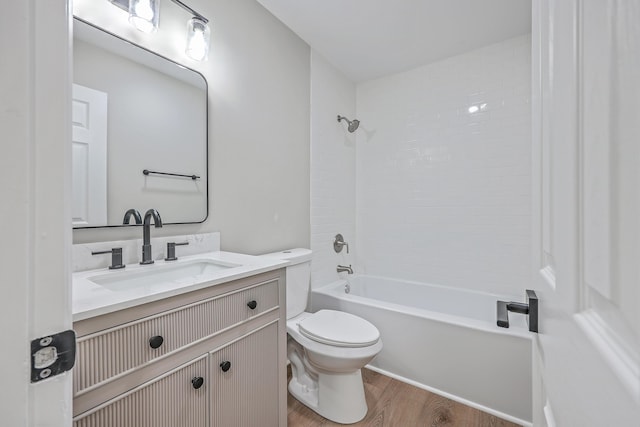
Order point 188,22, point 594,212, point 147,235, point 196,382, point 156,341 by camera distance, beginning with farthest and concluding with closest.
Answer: point 188,22
point 147,235
point 196,382
point 156,341
point 594,212

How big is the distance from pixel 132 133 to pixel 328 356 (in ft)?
4.81

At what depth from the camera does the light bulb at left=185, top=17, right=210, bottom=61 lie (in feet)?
4.88

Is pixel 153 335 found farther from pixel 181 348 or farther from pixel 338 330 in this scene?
pixel 338 330

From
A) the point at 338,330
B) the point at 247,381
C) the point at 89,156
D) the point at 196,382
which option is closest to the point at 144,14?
the point at 89,156

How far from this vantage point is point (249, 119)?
1905mm

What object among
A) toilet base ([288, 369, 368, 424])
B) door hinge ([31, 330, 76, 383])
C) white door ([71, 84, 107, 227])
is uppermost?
white door ([71, 84, 107, 227])

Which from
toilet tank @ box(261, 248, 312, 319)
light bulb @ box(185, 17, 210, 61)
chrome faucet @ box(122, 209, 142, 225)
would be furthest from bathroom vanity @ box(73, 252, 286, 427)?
light bulb @ box(185, 17, 210, 61)

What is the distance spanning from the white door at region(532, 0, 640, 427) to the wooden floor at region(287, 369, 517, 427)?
4.69 feet

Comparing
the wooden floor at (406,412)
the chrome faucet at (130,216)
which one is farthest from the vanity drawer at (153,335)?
the wooden floor at (406,412)

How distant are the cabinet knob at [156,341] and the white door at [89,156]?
62cm

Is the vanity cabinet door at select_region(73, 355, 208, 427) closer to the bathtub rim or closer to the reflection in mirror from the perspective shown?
the reflection in mirror

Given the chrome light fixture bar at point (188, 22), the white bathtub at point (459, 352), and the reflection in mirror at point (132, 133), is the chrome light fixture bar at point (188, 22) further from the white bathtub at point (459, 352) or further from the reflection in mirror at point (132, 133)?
the white bathtub at point (459, 352)

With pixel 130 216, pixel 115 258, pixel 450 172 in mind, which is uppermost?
pixel 450 172

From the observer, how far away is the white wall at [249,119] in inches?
58.6
